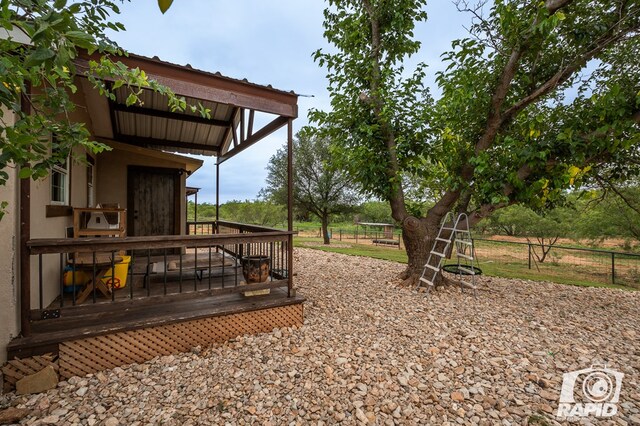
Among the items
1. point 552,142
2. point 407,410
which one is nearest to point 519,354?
point 407,410

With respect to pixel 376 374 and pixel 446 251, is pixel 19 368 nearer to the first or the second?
pixel 376 374

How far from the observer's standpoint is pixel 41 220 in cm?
319

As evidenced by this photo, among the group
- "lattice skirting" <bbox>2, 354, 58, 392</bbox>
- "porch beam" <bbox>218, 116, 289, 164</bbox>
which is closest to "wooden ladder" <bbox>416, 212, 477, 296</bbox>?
"porch beam" <bbox>218, 116, 289, 164</bbox>

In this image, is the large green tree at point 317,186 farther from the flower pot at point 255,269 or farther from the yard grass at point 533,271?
the flower pot at point 255,269

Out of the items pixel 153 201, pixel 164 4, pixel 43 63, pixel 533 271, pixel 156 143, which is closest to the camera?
pixel 164 4

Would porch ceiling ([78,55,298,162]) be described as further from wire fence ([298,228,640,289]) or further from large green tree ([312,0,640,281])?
wire fence ([298,228,640,289])

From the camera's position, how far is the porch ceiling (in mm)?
3326

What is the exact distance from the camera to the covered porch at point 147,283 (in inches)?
109

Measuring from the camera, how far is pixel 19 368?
254 centimetres

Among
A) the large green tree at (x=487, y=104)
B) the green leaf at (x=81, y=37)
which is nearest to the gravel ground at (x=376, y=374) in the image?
the large green tree at (x=487, y=104)

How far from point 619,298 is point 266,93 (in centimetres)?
785

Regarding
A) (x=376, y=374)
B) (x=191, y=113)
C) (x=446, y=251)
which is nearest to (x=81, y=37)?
(x=376, y=374)

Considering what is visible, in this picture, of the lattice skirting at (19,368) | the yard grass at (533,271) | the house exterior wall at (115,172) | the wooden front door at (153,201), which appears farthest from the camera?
the yard grass at (533,271)

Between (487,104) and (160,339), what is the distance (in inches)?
261
